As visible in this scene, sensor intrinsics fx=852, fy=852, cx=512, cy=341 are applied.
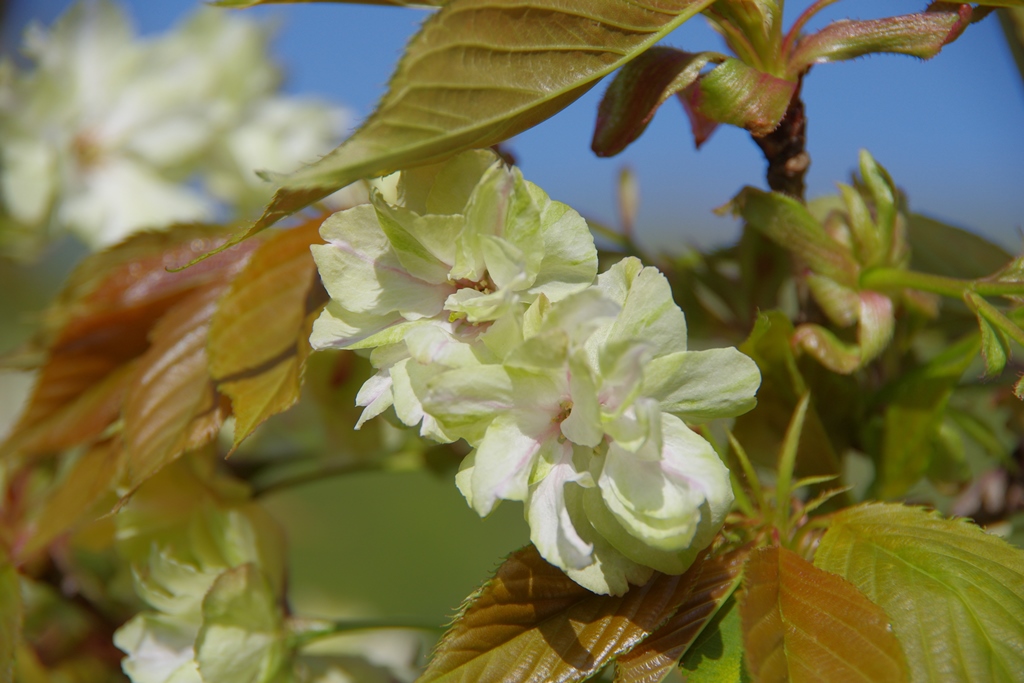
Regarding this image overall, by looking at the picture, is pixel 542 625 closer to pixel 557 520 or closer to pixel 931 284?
pixel 557 520

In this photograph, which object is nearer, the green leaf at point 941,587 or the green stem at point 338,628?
the green leaf at point 941,587

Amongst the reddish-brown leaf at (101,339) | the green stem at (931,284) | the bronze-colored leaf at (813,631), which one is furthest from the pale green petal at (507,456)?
the reddish-brown leaf at (101,339)

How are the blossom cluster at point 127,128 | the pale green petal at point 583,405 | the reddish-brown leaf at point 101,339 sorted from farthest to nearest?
the blossom cluster at point 127,128, the reddish-brown leaf at point 101,339, the pale green petal at point 583,405

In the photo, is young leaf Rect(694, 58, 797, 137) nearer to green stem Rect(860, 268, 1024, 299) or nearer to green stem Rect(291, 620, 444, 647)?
green stem Rect(860, 268, 1024, 299)

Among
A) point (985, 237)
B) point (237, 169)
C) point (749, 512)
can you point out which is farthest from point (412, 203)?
point (237, 169)

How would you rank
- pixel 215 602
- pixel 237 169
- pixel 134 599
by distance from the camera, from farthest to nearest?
pixel 237 169, pixel 134 599, pixel 215 602

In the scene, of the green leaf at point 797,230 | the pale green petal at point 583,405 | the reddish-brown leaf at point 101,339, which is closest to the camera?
the pale green petal at point 583,405

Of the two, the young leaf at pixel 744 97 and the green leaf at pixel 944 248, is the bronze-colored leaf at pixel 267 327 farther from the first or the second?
the green leaf at pixel 944 248

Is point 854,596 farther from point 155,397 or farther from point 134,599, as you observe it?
point 134,599
